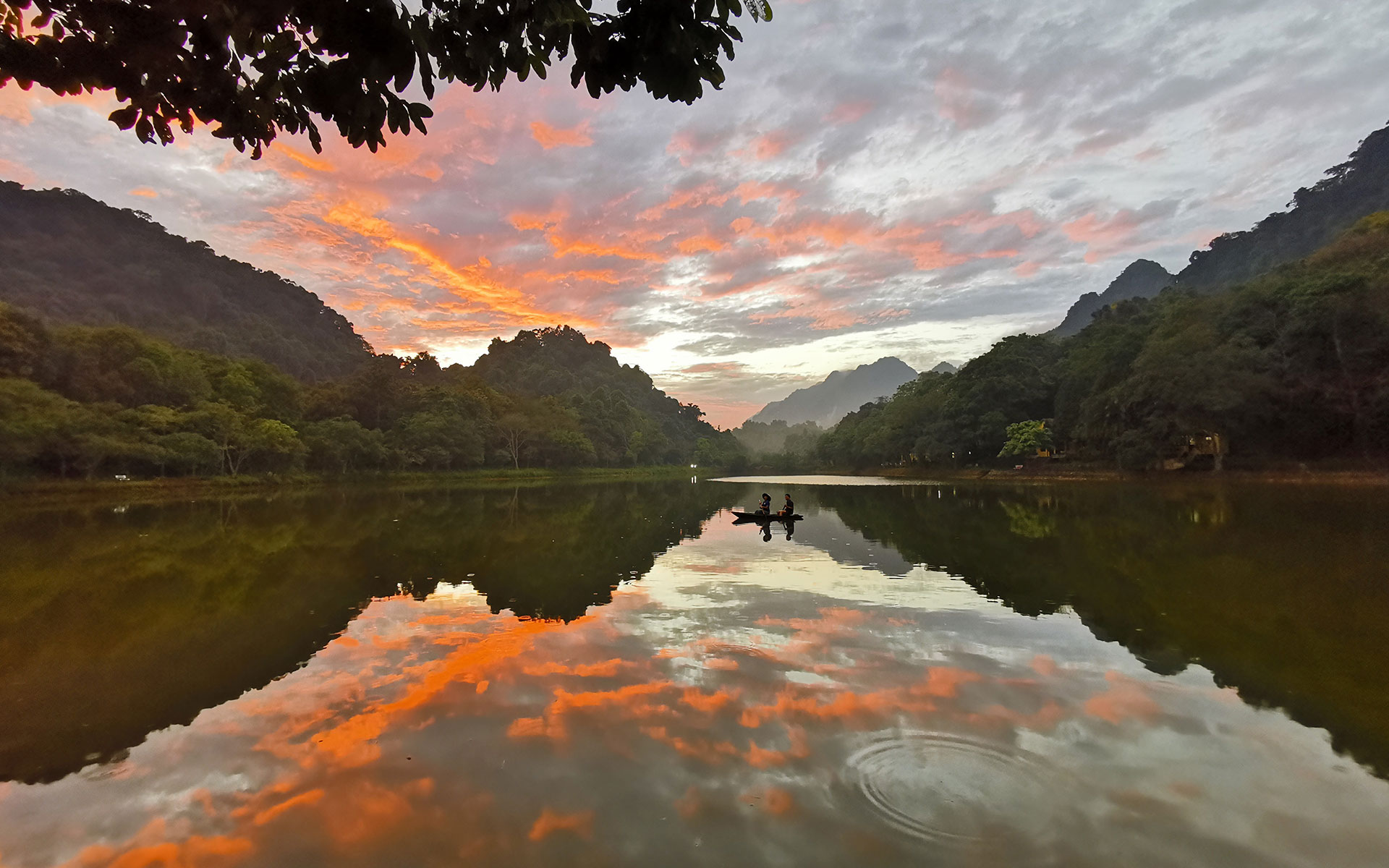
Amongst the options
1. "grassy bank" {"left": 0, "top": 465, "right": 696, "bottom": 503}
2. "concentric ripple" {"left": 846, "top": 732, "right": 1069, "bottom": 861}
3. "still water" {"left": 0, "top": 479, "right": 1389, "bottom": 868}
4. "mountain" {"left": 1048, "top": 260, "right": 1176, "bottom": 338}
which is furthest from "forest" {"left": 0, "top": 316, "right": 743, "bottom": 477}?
"mountain" {"left": 1048, "top": 260, "right": 1176, "bottom": 338}

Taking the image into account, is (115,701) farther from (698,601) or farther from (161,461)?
(161,461)

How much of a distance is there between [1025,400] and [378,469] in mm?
54935

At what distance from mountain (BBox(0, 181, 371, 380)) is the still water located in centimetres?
7382

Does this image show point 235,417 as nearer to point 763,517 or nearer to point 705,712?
point 763,517

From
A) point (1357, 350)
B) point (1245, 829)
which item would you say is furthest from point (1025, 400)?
point (1245, 829)

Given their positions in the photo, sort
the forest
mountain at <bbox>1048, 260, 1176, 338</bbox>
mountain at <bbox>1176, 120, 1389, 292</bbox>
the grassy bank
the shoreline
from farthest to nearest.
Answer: mountain at <bbox>1048, 260, 1176, 338</bbox>, mountain at <bbox>1176, 120, 1389, 292</bbox>, the forest, the shoreline, the grassy bank

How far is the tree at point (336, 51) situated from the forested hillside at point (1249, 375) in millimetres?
40218

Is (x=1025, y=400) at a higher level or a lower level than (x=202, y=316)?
lower

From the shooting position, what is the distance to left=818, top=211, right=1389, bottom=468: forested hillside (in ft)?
99.2

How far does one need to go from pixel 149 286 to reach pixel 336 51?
106683 mm

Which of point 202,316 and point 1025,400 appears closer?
point 1025,400

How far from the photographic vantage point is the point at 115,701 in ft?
19.5

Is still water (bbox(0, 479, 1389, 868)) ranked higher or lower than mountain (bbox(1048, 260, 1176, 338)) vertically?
lower

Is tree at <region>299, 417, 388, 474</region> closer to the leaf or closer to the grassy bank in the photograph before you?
the grassy bank
